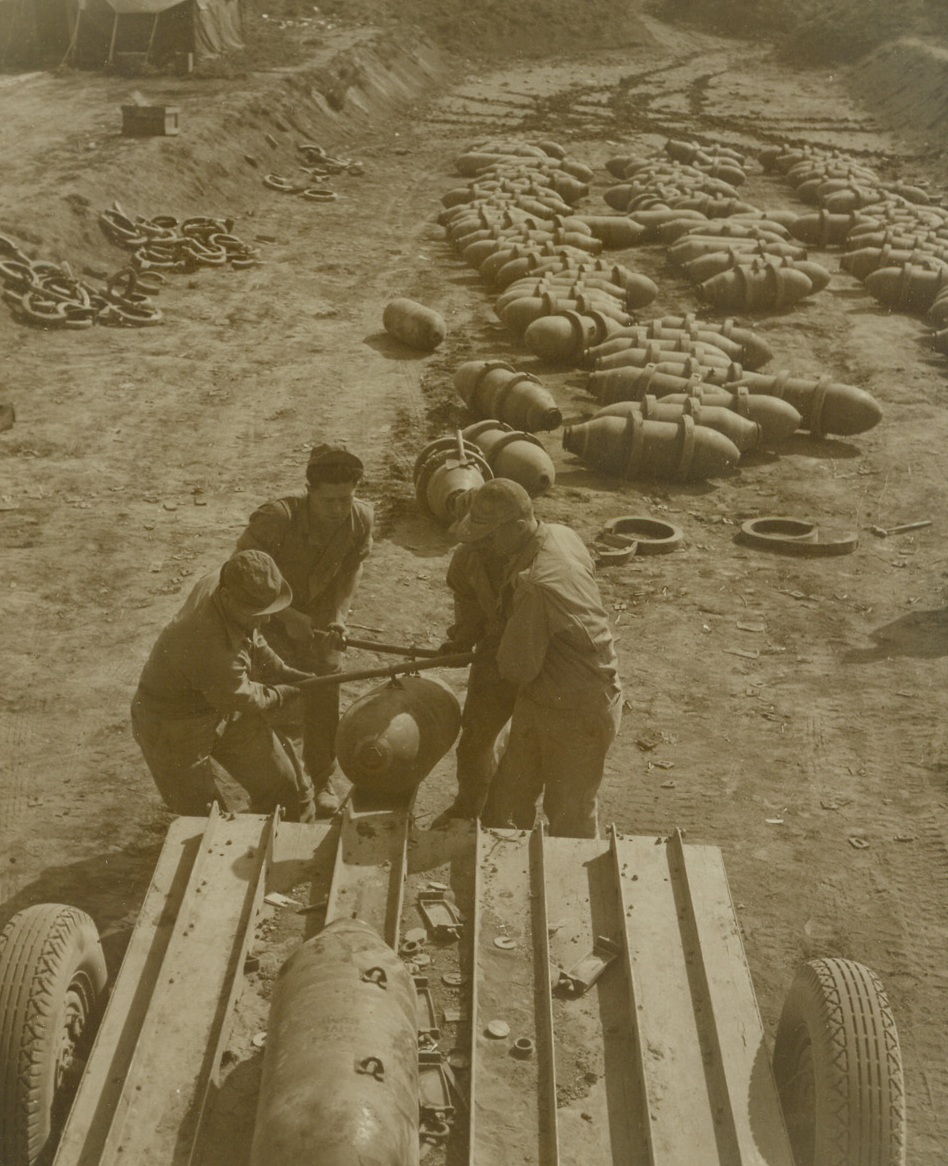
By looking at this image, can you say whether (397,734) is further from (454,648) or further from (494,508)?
(494,508)

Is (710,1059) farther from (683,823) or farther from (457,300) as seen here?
(457,300)

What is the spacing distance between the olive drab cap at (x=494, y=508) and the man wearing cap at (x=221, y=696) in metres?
1.05

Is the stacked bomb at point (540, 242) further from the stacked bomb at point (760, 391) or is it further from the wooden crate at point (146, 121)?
the wooden crate at point (146, 121)

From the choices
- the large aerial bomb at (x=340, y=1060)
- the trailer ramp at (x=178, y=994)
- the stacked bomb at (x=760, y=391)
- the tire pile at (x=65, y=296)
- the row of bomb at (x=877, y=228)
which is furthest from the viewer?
the row of bomb at (x=877, y=228)

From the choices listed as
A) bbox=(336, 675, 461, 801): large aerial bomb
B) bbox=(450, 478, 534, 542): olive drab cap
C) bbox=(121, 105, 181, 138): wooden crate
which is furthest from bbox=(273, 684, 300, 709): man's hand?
bbox=(121, 105, 181, 138): wooden crate

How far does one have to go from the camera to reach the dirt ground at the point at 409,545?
→ 7395mm

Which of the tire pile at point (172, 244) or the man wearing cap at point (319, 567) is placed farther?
the tire pile at point (172, 244)

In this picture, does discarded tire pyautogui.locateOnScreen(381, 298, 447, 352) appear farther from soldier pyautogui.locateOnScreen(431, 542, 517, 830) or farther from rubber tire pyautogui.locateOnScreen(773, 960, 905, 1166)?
rubber tire pyautogui.locateOnScreen(773, 960, 905, 1166)

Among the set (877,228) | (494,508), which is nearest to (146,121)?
(877,228)

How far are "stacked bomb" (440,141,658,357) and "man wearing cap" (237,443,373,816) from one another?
935cm

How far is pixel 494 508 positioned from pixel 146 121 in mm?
19913

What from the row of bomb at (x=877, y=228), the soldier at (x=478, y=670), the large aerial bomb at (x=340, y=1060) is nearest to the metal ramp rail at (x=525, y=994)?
the large aerial bomb at (x=340, y=1060)

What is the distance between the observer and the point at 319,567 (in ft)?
24.9

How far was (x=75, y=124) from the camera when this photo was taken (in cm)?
2480
